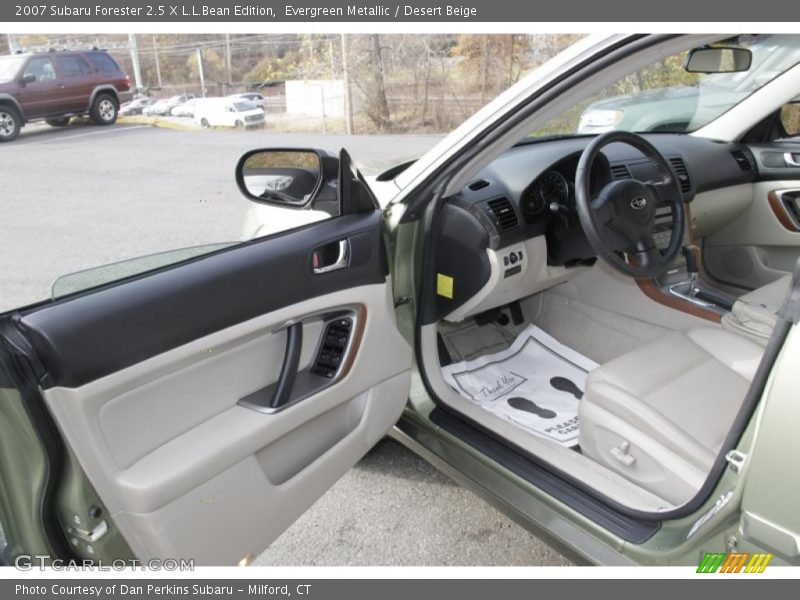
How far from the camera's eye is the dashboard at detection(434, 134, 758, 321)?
211 centimetres

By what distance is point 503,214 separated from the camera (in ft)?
7.20

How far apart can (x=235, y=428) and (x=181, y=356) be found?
0.25 m

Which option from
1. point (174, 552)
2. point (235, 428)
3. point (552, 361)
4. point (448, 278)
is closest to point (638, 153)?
point (552, 361)

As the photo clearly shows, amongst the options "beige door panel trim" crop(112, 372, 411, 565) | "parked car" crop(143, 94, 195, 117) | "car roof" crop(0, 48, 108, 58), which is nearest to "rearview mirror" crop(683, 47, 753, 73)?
"beige door panel trim" crop(112, 372, 411, 565)

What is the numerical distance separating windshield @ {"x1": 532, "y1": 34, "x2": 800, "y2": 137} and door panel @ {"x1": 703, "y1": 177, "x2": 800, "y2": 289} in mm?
543

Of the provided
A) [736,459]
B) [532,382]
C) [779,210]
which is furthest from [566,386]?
[779,210]

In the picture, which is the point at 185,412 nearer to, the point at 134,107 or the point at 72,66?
the point at 72,66

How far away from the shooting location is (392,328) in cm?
188

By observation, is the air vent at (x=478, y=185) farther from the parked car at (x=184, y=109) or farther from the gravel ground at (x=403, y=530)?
the parked car at (x=184, y=109)

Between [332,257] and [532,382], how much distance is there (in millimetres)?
1258

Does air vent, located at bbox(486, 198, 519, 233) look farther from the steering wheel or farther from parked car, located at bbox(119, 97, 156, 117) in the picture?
parked car, located at bbox(119, 97, 156, 117)

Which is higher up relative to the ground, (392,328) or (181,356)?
(181,356)

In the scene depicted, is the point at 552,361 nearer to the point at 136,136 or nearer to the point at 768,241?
the point at 768,241

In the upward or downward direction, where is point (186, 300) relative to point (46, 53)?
downward
